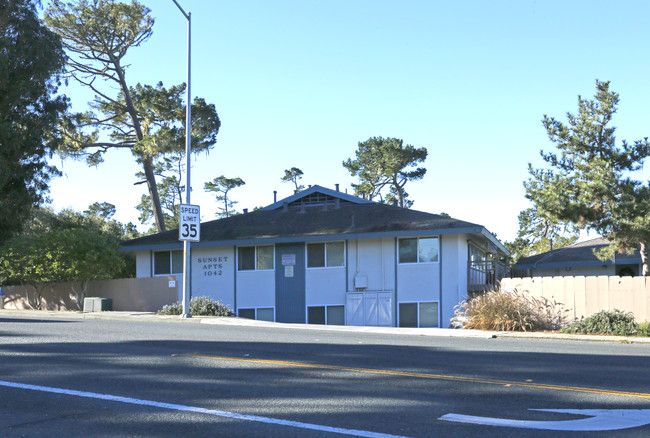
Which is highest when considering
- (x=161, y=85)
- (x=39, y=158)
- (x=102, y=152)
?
(x=161, y=85)

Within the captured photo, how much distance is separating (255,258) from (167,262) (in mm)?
4458

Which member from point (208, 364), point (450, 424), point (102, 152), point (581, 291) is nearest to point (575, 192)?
point (581, 291)

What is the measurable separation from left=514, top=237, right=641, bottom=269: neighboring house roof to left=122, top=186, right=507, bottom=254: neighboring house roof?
4103mm

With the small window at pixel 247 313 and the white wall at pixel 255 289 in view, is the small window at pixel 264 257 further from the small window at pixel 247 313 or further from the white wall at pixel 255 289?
the small window at pixel 247 313

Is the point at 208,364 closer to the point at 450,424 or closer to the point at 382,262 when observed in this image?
the point at 450,424

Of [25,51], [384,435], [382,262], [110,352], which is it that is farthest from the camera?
[382,262]

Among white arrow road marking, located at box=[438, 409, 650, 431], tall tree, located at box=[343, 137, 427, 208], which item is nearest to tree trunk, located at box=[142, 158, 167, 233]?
tall tree, located at box=[343, 137, 427, 208]

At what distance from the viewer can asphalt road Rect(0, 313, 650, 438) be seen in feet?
22.4

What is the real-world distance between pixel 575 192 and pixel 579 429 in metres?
23.2

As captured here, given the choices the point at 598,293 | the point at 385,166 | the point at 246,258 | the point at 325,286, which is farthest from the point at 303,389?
the point at 385,166

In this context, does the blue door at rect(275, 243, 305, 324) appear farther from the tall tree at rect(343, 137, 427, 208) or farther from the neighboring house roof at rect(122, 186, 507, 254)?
the tall tree at rect(343, 137, 427, 208)

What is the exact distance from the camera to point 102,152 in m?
42.7

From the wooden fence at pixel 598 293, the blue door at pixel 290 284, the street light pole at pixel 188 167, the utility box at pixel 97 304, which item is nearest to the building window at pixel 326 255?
the blue door at pixel 290 284

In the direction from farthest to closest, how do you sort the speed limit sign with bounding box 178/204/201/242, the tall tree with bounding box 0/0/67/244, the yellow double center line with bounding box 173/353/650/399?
the tall tree with bounding box 0/0/67/244 → the speed limit sign with bounding box 178/204/201/242 → the yellow double center line with bounding box 173/353/650/399
